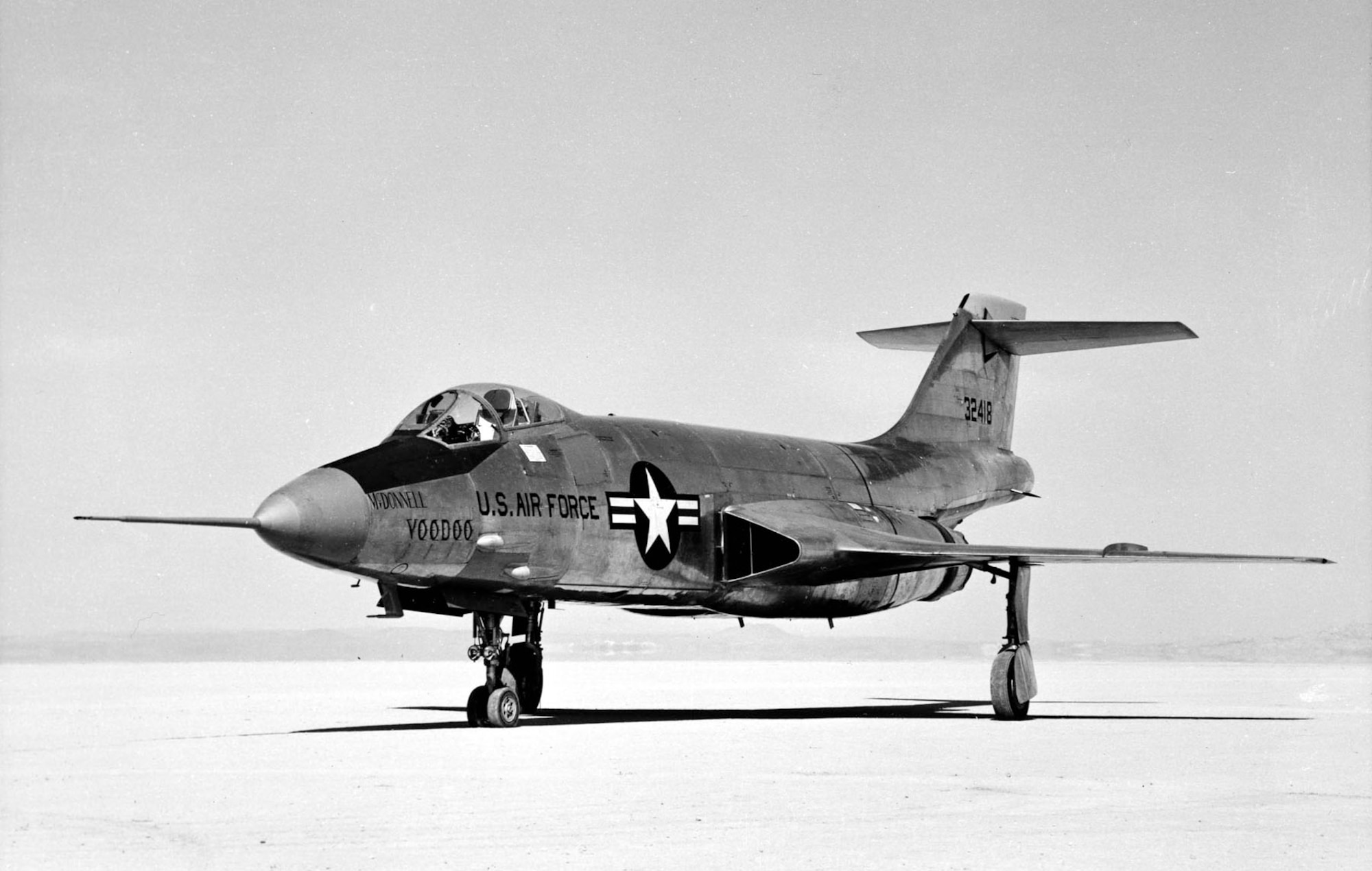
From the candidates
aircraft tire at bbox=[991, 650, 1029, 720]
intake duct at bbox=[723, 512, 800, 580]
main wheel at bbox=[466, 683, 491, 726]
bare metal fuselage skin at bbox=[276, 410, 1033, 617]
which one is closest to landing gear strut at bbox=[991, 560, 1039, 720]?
aircraft tire at bbox=[991, 650, 1029, 720]

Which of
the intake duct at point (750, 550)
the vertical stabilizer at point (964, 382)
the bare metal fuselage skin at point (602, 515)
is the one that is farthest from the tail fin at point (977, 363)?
the intake duct at point (750, 550)

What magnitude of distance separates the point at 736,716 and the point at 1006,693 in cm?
295

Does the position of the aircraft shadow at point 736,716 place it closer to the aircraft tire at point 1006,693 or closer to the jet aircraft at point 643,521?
the aircraft tire at point 1006,693

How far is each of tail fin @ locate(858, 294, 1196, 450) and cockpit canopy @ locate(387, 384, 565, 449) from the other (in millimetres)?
8576

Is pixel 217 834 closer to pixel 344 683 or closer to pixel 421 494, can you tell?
pixel 421 494

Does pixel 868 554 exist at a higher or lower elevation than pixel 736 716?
higher

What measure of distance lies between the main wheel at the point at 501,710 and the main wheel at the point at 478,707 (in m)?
0.06

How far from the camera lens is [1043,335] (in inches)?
883

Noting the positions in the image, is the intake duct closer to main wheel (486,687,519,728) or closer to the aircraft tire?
the aircraft tire

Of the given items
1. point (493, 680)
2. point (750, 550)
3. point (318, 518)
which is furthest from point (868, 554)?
point (318, 518)

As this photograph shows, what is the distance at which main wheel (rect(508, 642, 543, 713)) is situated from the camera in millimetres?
16891

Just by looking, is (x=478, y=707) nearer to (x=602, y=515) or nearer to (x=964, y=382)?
(x=602, y=515)

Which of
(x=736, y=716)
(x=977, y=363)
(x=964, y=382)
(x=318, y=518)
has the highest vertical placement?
(x=977, y=363)

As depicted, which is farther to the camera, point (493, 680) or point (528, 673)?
point (528, 673)
